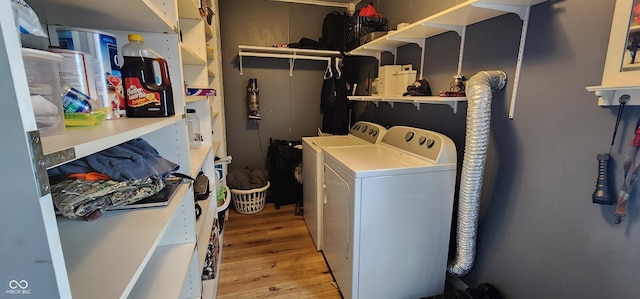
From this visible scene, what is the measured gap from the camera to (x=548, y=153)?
49.0 inches

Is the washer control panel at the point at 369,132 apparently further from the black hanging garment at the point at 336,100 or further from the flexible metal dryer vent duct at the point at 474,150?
the flexible metal dryer vent duct at the point at 474,150

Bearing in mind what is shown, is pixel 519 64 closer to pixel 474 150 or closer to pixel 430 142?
pixel 474 150

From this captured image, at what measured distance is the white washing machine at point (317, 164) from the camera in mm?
2172

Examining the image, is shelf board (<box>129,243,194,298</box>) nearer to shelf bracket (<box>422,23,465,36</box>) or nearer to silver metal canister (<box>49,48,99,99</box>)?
silver metal canister (<box>49,48,99,99</box>)

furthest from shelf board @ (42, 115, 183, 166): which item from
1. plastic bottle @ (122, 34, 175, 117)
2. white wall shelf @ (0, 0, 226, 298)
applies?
plastic bottle @ (122, 34, 175, 117)

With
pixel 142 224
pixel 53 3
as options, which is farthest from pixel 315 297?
pixel 53 3

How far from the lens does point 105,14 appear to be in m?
0.79

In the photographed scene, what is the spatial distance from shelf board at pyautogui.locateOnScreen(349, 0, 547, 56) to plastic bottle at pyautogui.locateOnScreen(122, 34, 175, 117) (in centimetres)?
133

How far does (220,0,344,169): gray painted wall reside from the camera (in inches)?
123

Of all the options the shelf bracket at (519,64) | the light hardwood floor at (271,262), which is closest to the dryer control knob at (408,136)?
the shelf bracket at (519,64)

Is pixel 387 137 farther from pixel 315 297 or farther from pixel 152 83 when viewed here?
pixel 152 83

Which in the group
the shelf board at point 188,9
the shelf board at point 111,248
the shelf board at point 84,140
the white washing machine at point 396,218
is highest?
the shelf board at point 188,9

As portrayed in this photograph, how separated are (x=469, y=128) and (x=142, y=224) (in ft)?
Result: 4.69

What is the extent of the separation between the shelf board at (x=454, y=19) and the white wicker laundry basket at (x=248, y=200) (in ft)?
6.06
